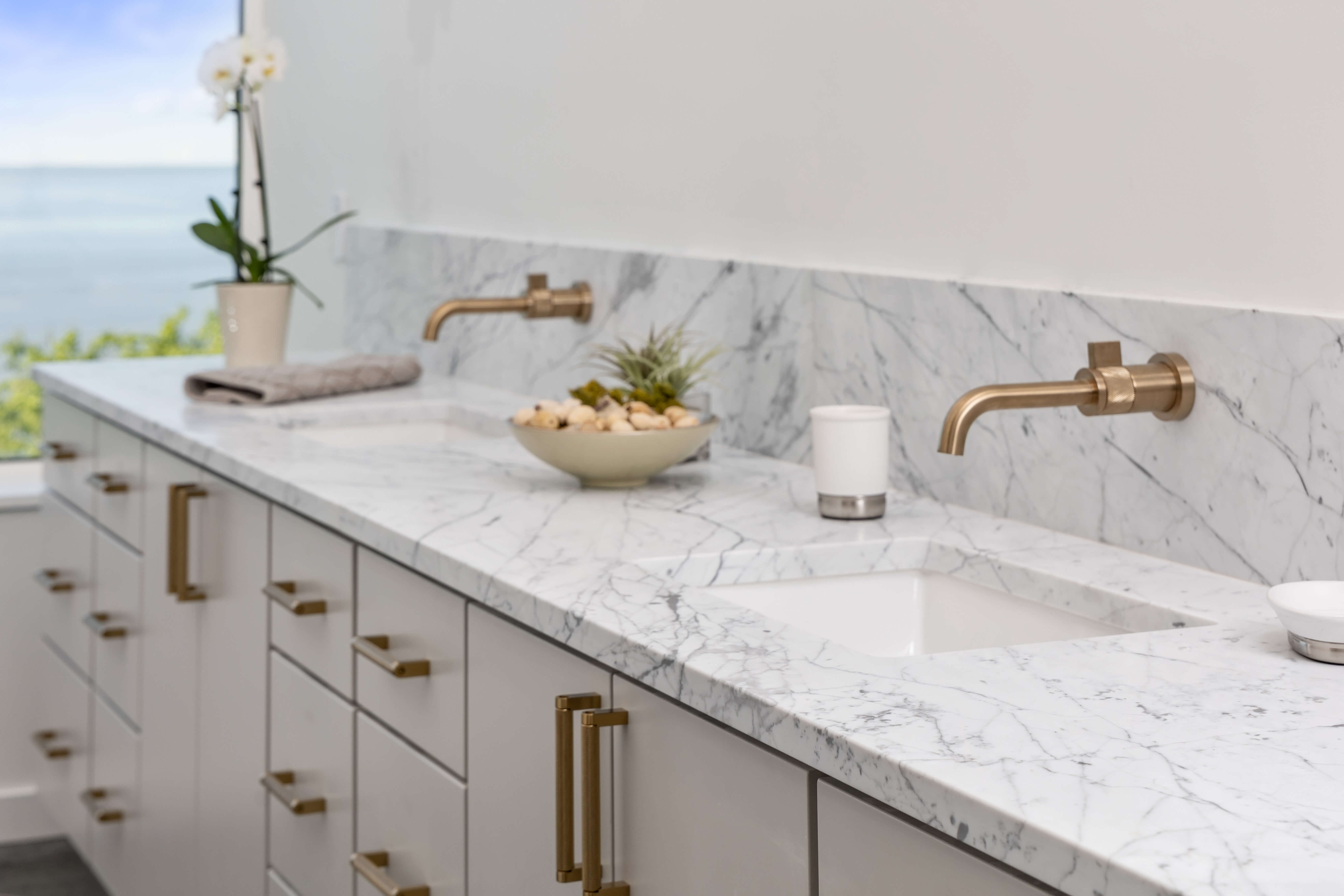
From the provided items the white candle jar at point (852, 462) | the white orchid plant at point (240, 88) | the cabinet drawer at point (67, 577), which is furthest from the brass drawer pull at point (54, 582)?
the white candle jar at point (852, 462)

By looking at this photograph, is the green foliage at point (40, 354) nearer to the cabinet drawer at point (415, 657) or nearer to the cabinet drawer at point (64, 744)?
the cabinet drawer at point (64, 744)

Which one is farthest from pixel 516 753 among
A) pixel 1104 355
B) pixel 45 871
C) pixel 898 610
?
pixel 45 871

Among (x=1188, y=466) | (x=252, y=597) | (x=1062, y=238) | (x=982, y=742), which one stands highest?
(x=1062, y=238)

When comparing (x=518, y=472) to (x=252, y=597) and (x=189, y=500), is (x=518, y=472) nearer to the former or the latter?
(x=252, y=597)

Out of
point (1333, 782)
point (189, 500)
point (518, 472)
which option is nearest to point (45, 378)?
point (189, 500)

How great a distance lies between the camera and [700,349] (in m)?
2.02

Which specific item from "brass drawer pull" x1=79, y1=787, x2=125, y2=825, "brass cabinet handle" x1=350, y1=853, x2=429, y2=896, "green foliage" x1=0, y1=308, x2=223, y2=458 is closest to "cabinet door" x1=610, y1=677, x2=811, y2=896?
"brass cabinet handle" x1=350, y1=853, x2=429, y2=896

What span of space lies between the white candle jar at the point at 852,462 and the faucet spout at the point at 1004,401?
219mm

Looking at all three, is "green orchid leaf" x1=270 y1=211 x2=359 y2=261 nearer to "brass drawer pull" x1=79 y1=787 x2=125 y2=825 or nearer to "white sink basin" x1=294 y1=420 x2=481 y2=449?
"white sink basin" x1=294 y1=420 x2=481 y2=449

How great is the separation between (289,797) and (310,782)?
0.04 m

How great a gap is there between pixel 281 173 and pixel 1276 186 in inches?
107

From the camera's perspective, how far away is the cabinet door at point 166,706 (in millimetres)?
2154

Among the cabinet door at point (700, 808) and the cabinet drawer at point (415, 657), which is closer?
the cabinet door at point (700, 808)

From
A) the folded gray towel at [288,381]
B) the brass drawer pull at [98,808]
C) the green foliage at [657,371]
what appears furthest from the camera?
the brass drawer pull at [98,808]
